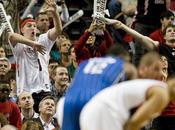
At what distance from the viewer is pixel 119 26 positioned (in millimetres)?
12344

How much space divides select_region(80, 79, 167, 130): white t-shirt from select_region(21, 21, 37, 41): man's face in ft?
15.3

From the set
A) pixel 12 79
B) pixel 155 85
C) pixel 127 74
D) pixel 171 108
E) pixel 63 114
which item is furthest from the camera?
pixel 12 79

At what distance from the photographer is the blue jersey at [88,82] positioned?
909 centimetres

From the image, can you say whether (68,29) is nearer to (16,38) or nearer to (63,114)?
(16,38)

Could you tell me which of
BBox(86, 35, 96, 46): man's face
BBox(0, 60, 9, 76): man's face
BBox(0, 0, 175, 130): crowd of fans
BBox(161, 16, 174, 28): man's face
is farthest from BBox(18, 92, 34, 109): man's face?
BBox(161, 16, 174, 28): man's face

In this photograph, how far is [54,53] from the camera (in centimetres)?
1512

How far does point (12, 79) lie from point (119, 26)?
8.08 feet

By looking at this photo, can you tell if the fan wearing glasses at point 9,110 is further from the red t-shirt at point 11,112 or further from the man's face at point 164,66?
the man's face at point 164,66

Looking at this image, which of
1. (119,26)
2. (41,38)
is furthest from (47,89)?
(119,26)

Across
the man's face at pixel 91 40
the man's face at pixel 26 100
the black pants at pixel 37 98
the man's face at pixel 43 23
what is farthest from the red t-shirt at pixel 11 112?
the man's face at pixel 43 23

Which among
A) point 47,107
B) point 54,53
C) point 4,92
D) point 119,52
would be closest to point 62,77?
point 47,107

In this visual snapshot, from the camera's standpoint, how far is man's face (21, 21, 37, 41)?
13102 mm

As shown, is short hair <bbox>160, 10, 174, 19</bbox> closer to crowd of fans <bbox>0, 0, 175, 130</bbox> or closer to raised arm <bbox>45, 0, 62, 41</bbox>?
crowd of fans <bbox>0, 0, 175, 130</bbox>

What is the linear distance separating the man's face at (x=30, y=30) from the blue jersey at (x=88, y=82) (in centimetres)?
394
